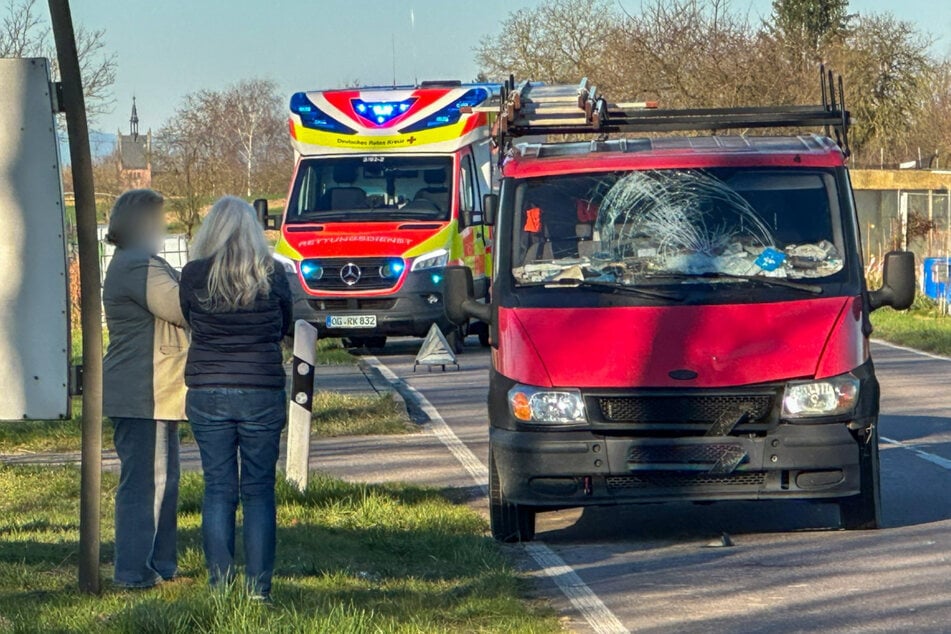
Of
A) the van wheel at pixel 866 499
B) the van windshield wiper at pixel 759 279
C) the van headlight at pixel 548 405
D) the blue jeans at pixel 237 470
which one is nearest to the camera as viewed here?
the blue jeans at pixel 237 470

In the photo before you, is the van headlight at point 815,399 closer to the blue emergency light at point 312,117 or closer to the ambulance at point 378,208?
the ambulance at point 378,208

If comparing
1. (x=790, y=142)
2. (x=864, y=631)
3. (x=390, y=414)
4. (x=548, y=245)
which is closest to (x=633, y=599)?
(x=864, y=631)

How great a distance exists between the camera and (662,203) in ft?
29.4

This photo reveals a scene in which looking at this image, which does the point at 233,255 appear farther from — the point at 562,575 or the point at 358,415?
the point at 358,415

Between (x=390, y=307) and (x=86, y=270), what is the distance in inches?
544

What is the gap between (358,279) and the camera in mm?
20266

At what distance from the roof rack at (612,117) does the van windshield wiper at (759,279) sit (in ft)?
3.75

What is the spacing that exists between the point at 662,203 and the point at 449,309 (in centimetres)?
135

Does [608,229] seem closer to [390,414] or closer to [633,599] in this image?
[633,599]

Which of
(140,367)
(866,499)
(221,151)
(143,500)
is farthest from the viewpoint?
(221,151)

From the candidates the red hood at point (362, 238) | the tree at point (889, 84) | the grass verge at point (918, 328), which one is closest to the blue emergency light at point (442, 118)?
the red hood at point (362, 238)

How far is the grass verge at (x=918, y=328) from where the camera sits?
21703 millimetres

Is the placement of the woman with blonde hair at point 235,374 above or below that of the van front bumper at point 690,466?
above

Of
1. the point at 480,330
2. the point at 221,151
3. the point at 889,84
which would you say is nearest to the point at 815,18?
the point at 889,84
